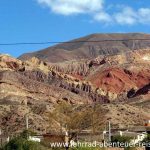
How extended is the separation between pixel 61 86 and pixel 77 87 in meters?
8.32

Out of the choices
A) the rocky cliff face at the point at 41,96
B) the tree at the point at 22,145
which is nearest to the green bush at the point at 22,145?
the tree at the point at 22,145

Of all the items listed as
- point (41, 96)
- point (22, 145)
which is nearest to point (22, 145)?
point (22, 145)

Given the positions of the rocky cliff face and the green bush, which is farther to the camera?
the rocky cliff face

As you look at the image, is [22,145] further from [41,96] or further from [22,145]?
[41,96]

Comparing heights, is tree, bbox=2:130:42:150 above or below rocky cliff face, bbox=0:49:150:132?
below

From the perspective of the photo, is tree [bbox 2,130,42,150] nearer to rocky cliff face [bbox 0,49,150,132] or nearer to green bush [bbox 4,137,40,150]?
green bush [bbox 4,137,40,150]

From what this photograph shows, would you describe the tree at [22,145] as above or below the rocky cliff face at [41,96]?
below

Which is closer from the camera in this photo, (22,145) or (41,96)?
(22,145)

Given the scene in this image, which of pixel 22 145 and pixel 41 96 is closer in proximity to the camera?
pixel 22 145

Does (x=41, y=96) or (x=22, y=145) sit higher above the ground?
(x=41, y=96)

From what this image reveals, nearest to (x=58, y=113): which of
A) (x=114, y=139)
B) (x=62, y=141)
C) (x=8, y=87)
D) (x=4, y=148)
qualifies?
(x=114, y=139)

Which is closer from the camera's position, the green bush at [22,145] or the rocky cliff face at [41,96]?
the green bush at [22,145]

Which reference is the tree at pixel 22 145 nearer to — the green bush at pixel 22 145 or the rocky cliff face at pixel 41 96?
the green bush at pixel 22 145

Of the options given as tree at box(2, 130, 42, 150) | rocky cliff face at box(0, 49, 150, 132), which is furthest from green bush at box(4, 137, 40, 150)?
rocky cliff face at box(0, 49, 150, 132)
